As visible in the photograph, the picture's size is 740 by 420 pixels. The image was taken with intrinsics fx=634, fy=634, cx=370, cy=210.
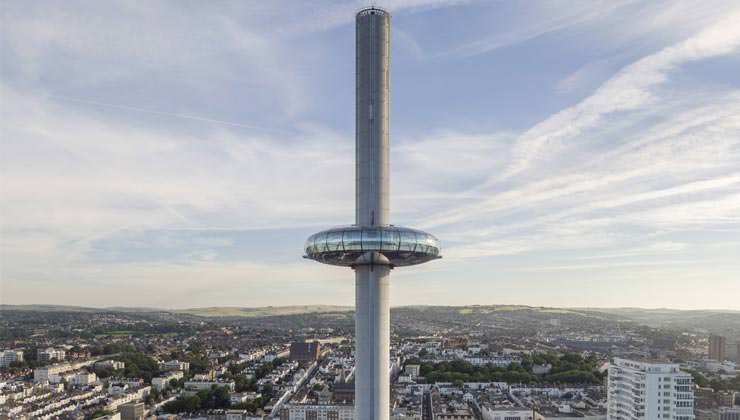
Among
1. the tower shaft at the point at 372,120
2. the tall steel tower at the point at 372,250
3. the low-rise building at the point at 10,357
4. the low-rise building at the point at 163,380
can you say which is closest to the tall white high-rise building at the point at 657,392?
the tall steel tower at the point at 372,250

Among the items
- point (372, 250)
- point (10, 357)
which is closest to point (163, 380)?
point (10, 357)

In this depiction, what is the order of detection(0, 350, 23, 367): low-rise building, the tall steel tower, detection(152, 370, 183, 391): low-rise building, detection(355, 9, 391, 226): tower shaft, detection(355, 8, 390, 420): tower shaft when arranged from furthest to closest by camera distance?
1. detection(0, 350, 23, 367): low-rise building
2. detection(152, 370, 183, 391): low-rise building
3. detection(355, 9, 391, 226): tower shaft
4. detection(355, 8, 390, 420): tower shaft
5. the tall steel tower

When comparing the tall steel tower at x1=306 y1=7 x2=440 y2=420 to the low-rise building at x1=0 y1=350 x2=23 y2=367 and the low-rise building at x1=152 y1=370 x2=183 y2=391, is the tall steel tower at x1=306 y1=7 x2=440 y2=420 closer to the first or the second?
the low-rise building at x1=152 y1=370 x2=183 y2=391

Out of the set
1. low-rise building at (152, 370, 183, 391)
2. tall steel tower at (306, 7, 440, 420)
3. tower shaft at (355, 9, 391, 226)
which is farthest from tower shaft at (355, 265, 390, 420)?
low-rise building at (152, 370, 183, 391)

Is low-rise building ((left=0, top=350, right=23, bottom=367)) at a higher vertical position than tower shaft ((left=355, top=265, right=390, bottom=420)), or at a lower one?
lower

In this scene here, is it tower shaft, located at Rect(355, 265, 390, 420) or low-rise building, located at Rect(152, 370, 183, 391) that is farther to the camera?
low-rise building, located at Rect(152, 370, 183, 391)

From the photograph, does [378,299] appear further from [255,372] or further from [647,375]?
[255,372]

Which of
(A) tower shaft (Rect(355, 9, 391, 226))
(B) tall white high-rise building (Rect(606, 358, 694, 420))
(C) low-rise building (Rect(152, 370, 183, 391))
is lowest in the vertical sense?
(C) low-rise building (Rect(152, 370, 183, 391))

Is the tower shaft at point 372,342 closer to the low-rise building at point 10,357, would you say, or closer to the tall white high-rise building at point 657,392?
the tall white high-rise building at point 657,392
